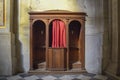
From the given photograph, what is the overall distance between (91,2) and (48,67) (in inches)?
113

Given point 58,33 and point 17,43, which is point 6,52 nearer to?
point 17,43

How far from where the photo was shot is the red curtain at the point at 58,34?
865 cm

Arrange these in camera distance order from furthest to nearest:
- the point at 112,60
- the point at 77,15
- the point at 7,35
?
the point at 77,15 < the point at 7,35 < the point at 112,60

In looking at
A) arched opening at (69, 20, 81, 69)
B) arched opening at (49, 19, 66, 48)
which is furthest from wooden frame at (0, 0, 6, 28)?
arched opening at (69, 20, 81, 69)

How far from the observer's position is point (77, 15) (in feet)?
28.4

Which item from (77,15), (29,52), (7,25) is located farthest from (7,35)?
(77,15)

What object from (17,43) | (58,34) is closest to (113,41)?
(58,34)

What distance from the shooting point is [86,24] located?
28.7ft

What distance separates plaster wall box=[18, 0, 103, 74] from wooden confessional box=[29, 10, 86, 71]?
0.61 feet

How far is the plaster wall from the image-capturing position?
8656mm

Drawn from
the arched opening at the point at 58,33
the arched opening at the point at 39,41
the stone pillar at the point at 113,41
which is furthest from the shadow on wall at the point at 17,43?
the stone pillar at the point at 113,41

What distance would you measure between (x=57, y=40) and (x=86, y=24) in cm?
123

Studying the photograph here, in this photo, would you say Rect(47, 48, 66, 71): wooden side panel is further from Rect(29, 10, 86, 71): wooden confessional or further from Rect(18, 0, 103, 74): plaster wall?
Rect(18, 0, 103, 74): plaster wall

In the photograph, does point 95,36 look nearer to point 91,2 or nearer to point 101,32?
point 101,32
